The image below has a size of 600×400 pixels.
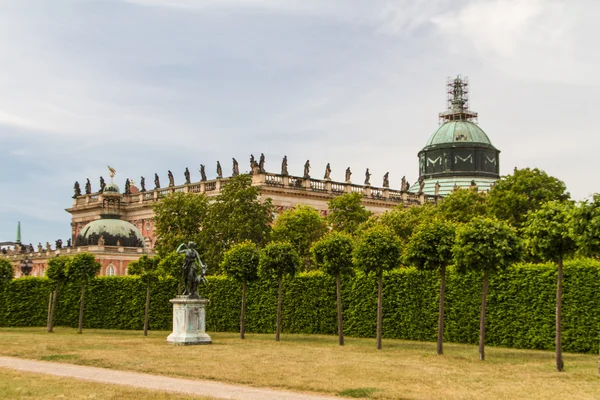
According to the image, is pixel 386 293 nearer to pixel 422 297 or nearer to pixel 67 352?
pixel 422 297

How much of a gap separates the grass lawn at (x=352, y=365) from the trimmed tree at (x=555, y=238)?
5.73 ft

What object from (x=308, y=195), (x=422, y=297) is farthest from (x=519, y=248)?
(x=308, y=195)

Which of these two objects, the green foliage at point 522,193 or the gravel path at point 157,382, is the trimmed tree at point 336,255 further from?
the green foliage at point 522,193

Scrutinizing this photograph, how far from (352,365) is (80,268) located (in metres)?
25.6

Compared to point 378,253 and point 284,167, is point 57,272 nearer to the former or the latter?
point 378,253

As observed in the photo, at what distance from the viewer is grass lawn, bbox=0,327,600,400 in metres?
21.0

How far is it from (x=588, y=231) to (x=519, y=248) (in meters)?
5.87

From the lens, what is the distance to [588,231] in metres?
23.8

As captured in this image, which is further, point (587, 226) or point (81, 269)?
Result: point (81, 269)

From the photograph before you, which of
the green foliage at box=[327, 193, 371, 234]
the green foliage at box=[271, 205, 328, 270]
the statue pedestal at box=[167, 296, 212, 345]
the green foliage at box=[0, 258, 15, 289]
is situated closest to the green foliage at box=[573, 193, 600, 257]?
the statue pedestal at box=[167, 296, 212, 345]

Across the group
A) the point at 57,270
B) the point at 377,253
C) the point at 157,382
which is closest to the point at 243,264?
the point at 377,253

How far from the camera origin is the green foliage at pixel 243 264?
41250 millimetres

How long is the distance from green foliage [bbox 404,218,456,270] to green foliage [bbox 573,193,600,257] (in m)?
8.66

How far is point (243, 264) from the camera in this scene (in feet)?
135
